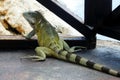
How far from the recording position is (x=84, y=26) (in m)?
4.75

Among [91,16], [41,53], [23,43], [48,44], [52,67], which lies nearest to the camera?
[52,67]

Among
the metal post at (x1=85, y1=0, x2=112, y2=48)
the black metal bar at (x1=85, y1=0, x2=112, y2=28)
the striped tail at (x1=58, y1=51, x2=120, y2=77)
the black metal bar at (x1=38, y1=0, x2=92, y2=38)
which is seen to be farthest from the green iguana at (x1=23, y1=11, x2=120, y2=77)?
the black metal bar at (x1=85, y1=0, x2=112, y2=28)

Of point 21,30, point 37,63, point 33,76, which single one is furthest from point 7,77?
point 21,30

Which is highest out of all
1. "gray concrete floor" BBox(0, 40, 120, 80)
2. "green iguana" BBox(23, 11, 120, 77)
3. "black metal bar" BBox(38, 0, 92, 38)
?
"black metal bar" BBox(38, 0, 92, 38)

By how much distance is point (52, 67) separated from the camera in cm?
407

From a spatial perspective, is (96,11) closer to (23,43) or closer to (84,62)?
(84,62)

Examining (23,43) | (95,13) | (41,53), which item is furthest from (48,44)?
(95,13)

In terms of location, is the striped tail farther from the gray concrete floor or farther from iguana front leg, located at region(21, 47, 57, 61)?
iguana front leg, located at region(21, 47, 57, 61)

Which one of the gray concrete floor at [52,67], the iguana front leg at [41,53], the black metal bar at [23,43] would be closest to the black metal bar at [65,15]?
the black metal bar at [23,43]

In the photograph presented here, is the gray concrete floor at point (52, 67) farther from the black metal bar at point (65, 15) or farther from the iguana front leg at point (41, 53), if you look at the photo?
the black metal bar at point (65, 15)

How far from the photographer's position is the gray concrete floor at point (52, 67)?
3723 millimetres

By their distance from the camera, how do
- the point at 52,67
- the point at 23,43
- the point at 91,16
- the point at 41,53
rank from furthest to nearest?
the point at 23,43, the point at 91,16, the point at 41,53, the point at 52,67

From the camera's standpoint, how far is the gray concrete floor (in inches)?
147

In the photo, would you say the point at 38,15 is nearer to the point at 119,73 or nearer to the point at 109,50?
the point at 109,50
